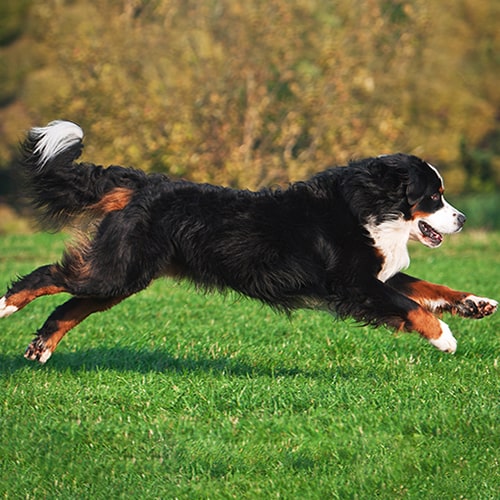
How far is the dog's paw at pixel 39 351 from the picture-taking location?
662 centimetres

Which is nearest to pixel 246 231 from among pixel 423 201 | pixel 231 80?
pixel 423 201

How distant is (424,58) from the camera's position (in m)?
27.1

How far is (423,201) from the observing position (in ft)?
21.1

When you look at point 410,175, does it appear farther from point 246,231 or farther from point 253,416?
point 253,416

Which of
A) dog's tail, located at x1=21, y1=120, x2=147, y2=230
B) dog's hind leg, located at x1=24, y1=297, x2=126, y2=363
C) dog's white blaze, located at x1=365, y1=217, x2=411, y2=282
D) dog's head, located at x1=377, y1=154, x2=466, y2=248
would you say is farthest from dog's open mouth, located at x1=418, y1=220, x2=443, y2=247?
dog's hind leg, located at x1=24, y1=297, x2=126, y2=363

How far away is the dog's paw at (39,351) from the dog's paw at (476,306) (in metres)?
2.98

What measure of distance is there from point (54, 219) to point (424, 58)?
22296 mm

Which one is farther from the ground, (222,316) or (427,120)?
(222,316)

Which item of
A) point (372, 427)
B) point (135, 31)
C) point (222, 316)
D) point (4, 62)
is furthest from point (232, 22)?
point (372, 427)

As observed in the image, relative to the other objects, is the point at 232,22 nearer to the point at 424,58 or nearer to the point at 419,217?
the point at 424,58

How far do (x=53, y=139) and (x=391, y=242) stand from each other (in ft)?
8.00

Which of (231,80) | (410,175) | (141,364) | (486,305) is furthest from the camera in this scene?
(231,80)

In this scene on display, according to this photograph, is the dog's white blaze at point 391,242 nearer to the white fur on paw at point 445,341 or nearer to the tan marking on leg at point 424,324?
the tan marking on leg at point 424,324

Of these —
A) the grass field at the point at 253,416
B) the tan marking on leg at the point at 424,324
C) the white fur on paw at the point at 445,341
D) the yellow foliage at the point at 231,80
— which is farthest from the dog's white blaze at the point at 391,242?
the yellow foliage at the point at 231,80
